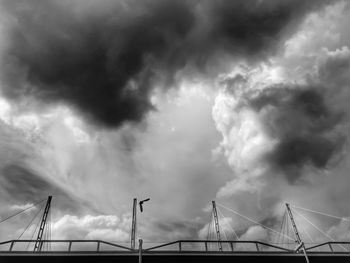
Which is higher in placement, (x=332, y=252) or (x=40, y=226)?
(x=40, y=226)

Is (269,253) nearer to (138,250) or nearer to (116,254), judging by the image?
(138,250)

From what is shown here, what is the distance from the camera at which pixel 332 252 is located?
1923cm

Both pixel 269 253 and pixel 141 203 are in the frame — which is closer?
pixel 269 253

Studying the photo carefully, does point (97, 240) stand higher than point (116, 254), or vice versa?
point (97, 240)

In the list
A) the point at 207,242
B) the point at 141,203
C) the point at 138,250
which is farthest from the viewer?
the point at 141,203
